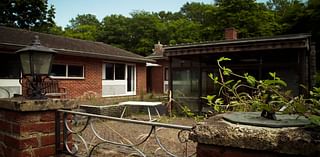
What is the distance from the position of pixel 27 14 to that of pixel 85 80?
19.0 meters

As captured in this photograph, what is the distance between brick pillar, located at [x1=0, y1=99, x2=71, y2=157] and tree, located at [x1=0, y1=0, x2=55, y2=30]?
95.6 feet

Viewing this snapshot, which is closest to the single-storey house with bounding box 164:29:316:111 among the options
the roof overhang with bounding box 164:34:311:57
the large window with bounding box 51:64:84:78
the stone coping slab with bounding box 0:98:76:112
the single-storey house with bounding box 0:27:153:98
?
the roof overhang with bounding box 164:34:311:57

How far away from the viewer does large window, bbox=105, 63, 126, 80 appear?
16.9 m

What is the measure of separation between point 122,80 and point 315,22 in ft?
52.2

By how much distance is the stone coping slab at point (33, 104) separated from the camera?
2412 millimetres

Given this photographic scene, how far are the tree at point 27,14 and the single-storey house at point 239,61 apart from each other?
23.9 metres

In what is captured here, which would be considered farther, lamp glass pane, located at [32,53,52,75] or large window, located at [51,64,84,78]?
large window, located at [51,64,84,78]

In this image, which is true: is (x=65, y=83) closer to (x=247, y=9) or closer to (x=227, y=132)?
(x=227, y=132)

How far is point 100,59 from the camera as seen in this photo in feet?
52.2

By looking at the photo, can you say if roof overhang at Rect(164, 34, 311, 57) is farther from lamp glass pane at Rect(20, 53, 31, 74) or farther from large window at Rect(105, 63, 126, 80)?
lamp glass pane at Rect(20, 53, 31, 74)

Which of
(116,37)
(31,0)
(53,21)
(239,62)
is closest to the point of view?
(239,62)

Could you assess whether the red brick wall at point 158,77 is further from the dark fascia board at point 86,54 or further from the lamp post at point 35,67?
the lamp post at point 35,67

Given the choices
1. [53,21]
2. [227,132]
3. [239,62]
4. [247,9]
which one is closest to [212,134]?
[227,132]

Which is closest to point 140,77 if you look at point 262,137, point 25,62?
point 25,62
